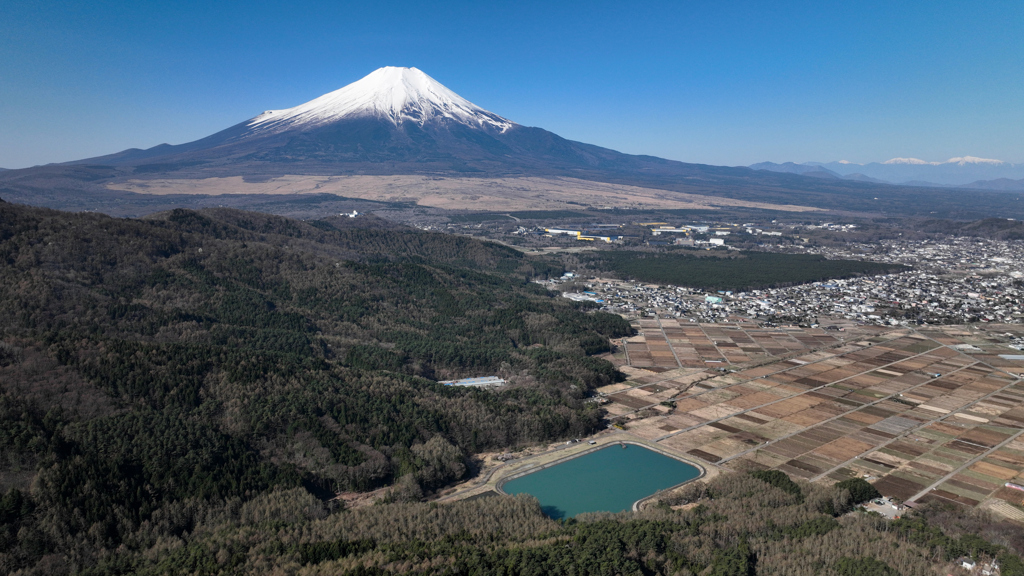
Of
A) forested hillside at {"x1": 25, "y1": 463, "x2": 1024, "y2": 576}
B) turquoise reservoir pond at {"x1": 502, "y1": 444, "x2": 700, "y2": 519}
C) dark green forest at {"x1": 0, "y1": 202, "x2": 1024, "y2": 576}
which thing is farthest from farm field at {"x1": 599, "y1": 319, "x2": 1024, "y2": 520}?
forested hillside at {"x1": 25, "y1": 463, "x2": 1024, "y2": 576}

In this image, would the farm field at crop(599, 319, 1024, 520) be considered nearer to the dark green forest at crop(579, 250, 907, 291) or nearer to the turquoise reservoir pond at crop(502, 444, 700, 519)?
the turquoise reservoir pond at crop(502, 444, 700, 519)

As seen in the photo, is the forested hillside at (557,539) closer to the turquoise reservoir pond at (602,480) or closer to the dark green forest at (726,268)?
the turquoise reservoir pond at (602,480)

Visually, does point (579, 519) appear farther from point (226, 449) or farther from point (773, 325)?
point (773, 325)

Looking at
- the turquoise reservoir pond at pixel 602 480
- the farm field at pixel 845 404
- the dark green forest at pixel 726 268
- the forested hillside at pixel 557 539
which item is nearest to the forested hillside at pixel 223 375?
the forested hillside at pixel 557 539

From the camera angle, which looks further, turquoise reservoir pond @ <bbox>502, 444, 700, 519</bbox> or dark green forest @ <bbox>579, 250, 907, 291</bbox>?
dark green forest @ <bbox>579, 250, 907, 291</bbox>

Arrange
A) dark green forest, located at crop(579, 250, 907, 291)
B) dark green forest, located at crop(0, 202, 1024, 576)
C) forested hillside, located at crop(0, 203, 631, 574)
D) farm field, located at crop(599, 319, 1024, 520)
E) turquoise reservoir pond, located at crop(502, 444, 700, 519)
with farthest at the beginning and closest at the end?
dark green forest, located at crop(579, 250, 907, 291) → farm field, located at crop(599, 319, 1024, 520) → turquoise reservoir pond, located at crop(502, 444, 700, 519) → forested hillside, located at crop(0, 203, 631, 574) → dark green forest, located at crop(0, 202, 1024, 576)

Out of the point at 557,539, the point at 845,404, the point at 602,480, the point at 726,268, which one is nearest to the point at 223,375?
the point at 602,480
